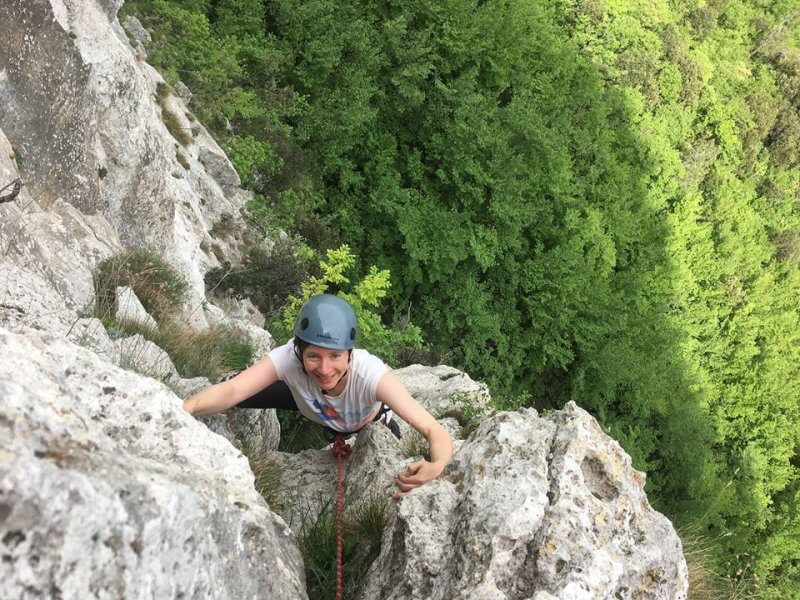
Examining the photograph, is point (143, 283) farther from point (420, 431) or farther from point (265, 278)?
point (265, 278)

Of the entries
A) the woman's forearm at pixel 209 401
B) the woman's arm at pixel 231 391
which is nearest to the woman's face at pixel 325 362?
the woman's arm at pixel 231 391

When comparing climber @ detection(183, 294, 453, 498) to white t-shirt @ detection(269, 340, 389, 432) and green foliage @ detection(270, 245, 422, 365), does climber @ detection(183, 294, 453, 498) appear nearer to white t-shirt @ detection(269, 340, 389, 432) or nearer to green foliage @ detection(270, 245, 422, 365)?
white t-shirt @ detection(269, 340, 389, 432)

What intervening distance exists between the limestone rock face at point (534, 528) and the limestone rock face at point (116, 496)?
0.65 meters

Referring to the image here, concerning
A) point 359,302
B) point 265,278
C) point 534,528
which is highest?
point 534,528

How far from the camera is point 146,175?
880cm

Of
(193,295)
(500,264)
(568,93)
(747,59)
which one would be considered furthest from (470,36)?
(747,59)

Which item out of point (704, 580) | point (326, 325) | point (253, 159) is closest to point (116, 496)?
point (326, 325)

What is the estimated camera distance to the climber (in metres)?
3.74

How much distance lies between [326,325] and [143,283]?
3592 millimetres

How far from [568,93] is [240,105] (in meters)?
10.6

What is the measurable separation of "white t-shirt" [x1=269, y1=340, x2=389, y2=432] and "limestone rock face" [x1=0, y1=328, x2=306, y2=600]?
3.76 feet

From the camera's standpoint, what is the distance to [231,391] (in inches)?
145

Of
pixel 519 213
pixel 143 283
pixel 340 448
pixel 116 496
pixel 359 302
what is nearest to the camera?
pixel 116 496

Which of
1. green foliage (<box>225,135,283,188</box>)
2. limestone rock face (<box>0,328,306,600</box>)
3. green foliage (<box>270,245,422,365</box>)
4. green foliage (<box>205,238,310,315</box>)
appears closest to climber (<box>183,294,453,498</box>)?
limestone rock face (<box>0,328,306,600</box>)
